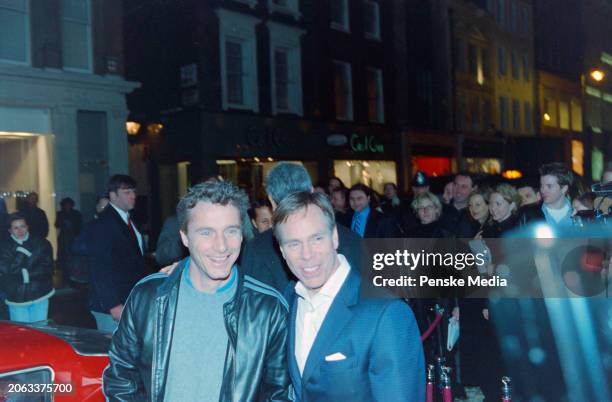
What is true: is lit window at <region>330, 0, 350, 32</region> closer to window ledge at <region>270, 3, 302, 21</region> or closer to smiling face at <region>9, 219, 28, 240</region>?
window ledge at <region>270, 3, 302, 21</region>

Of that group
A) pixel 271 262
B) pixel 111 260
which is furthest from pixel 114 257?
pixel 271 262

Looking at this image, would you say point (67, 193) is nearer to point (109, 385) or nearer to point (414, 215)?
point (414, 215)

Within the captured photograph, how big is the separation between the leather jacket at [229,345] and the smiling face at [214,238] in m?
0.10

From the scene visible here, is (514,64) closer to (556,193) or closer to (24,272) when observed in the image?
(556,193)

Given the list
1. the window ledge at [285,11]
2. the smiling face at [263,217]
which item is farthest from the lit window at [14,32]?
the smiling face at [263,217]

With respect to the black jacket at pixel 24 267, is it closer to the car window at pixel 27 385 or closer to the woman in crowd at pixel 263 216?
the woman in crowd at pixel 263 216

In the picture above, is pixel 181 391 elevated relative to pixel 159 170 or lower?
lower

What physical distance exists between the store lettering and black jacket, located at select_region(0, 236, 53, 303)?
2.78 meters

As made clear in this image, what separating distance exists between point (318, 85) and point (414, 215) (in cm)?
156

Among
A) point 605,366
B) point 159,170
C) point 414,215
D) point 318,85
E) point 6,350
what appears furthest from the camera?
point 159,170

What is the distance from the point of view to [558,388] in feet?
10.9

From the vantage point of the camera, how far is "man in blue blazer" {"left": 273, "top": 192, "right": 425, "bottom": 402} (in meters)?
1.42

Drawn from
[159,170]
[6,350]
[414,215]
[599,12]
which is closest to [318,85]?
[414,215]

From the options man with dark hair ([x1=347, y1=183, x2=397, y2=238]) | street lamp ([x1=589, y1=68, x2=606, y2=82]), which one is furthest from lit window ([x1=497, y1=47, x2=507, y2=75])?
man with dark hair ([x1=347, y1=183, x2=397, y2=238])
